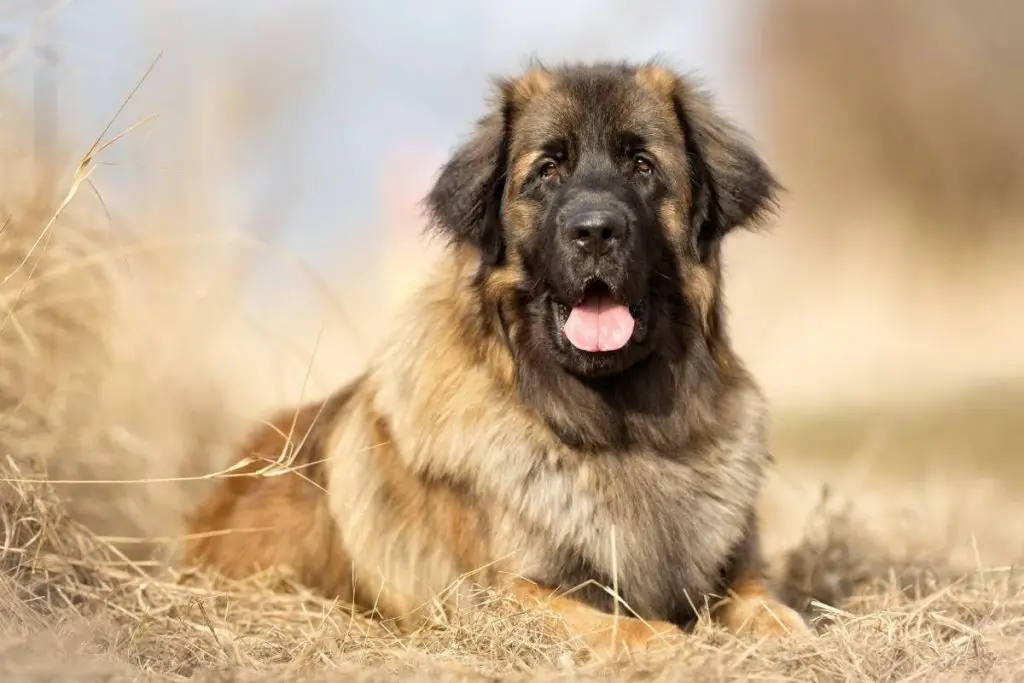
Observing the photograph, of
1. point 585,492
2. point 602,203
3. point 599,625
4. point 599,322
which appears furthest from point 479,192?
point 599,625

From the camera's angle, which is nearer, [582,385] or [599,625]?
[599,625]

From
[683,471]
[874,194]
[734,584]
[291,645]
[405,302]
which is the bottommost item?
[291,645]

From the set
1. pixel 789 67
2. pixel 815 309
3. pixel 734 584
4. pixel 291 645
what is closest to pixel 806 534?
pixel 734 584

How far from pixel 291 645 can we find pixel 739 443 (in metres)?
1.73

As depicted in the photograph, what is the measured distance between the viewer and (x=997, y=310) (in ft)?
36.0

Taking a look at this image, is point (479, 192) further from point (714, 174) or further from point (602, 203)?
point (714, 174)

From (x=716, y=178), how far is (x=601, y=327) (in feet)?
2.44

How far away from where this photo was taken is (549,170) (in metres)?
3.79

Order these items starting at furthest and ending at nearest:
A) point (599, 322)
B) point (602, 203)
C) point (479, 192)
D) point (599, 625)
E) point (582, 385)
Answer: point (479, 192) → point (582, 385) → point (599, 322) → point (602, 203) → point (599, 625)

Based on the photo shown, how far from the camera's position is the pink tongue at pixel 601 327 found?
3.58 metres

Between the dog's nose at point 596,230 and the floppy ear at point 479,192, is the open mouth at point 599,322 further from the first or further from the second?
the floppy ear at point 479,192

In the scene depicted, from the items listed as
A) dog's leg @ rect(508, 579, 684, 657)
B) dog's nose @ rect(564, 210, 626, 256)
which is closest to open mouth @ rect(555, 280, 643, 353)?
dog's nose @ rect(564, 210, 626, 256)

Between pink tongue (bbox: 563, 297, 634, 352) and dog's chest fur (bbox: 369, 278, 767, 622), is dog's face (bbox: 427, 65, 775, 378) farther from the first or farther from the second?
dog's chest fur (bbox: 369, 278, 767, 622)

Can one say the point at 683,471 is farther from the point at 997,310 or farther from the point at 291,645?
the point at 997,310
